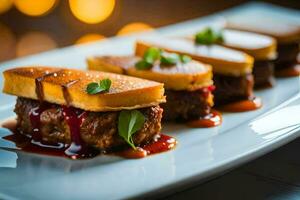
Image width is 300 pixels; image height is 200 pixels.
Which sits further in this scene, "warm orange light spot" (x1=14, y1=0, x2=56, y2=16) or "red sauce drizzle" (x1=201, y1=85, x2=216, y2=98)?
"warm orange light spot" (x1=14, y1=0, x2=56, y2=16)

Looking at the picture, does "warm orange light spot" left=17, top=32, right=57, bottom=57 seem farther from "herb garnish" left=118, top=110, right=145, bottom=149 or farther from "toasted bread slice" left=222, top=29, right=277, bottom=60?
"herb garnish" left=118, top=110, right=145, bottom=149

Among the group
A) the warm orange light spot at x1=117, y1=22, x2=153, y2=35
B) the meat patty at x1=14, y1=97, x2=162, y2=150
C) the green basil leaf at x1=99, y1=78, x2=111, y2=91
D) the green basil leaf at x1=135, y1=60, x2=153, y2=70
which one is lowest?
the warm orange light spot at x1=117, y1=22, x2=153, y2=35

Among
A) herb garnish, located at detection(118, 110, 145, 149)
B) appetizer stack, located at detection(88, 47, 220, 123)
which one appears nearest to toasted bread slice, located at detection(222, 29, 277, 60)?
appetizer stack, located at detection(88, 47, 220, 123)

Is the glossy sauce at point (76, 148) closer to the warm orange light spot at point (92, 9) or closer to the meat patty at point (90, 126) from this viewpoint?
the meat patty at point (90, 126)

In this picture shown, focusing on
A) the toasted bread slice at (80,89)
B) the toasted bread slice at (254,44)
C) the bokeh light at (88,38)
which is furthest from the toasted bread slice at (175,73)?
the bokeh light at (88,38)

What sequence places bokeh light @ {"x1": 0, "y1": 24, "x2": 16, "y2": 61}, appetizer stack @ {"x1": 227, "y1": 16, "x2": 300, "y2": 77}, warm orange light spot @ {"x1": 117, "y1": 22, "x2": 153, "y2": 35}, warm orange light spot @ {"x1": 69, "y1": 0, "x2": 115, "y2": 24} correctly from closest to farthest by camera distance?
appetizer stack @ {"x1": 227, "y1": 16, "x2": 300, "y2": 77}
bokeh light @ {"x1": 0, "y1": 24, "x2": 16, "y2": 61}
warm orange light spot @ {"x1": 117, "y1": 22, "x2": 153, "y2": 35}
warm orange light spot @ {"x1": 69, "y1": 0, "x2": 115, "y2": 24}

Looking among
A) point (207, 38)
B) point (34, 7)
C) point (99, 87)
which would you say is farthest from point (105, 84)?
point (34, 7)

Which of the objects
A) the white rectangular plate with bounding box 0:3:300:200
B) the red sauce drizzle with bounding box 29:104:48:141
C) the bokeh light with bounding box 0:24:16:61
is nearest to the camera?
the white rectangular plate with bounding box 0:3:300:200
